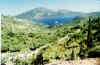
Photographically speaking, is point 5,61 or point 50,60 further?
point 5,61

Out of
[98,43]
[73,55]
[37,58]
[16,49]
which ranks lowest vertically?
[16,49]

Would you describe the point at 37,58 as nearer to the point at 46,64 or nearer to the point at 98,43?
the point at 46,64

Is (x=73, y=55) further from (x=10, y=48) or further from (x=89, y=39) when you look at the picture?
(x=10, y=48)

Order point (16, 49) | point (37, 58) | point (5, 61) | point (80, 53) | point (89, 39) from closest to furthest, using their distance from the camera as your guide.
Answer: point (80, 53) < point (89, 39) < point (37, 58) < point (5, 61) < point (16, 49)

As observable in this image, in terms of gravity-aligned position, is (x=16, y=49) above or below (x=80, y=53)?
below

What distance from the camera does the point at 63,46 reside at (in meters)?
10.4

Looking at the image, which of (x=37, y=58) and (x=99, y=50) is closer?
(x=99, y=50)

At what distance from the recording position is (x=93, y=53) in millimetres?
8617

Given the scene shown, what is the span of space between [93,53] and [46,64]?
3563 mm

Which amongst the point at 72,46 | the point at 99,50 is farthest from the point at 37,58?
the point at 99,50

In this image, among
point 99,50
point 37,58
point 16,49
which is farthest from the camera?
point 16,49

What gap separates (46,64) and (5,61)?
17.2 feet

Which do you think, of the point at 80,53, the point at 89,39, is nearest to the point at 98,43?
the point at 89,39

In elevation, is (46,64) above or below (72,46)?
below
